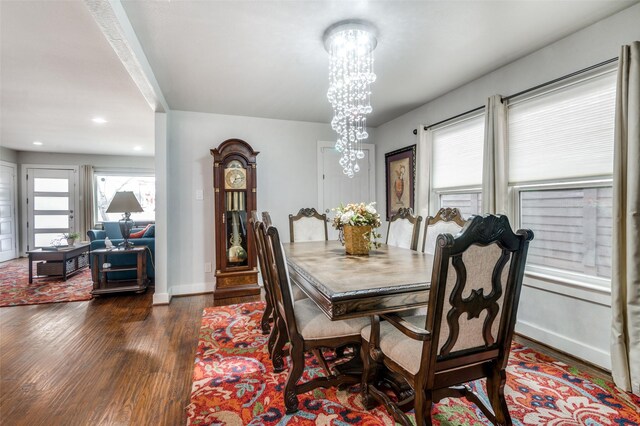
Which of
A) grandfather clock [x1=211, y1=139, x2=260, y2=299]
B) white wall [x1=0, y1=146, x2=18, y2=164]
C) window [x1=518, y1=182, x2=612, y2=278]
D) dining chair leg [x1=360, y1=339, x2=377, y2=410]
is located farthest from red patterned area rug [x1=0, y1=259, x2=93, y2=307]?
window [x1=518, y1=182, x2=612, y2=278]

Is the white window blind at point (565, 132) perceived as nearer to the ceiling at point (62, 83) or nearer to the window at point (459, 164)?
the window at point (459, 164)

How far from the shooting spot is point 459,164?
3.41m

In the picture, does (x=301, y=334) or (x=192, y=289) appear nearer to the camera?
(x=301, y=334)

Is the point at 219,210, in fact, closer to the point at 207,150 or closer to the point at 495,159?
the point at 207,150

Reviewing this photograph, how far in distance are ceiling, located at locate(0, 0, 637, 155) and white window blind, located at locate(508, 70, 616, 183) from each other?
0.44m

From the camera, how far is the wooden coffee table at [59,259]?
4520mm

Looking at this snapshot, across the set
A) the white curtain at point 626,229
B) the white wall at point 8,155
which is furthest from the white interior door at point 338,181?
the white wall at point 8,155

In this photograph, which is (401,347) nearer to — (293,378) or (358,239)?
(293,378)

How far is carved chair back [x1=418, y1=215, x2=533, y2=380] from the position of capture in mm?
1148

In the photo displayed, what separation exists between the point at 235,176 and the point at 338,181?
159cm

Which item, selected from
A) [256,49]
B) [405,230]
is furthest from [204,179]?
[405,230]

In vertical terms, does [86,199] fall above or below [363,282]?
above

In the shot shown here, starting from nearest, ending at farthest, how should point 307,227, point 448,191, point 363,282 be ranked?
point 363,282 → point 307,227 → point 448,191

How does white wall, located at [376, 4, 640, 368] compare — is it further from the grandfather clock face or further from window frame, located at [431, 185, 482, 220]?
the grandfather clock face
